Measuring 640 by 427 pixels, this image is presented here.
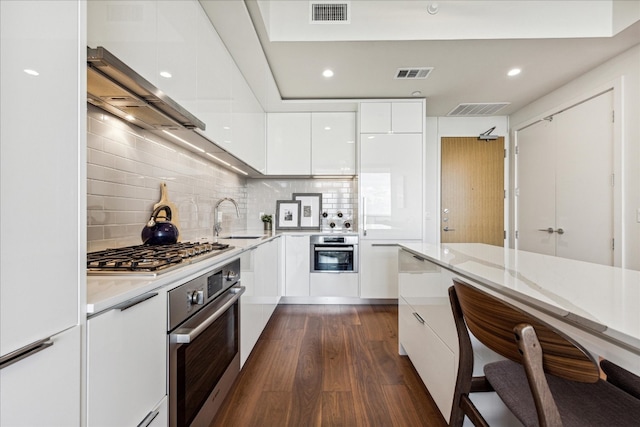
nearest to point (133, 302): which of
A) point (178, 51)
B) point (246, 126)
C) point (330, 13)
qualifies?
point (178, 51)

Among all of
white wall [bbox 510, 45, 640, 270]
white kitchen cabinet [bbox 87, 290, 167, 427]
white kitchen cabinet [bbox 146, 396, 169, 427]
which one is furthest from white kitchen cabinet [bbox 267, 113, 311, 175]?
white wall [bbox 510, 45, 640, 270]

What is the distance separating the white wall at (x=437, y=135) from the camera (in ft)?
12.9

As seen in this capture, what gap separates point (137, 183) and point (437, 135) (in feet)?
12.5

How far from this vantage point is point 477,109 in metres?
3.62

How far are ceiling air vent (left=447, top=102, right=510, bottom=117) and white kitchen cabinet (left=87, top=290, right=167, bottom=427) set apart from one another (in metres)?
3.94

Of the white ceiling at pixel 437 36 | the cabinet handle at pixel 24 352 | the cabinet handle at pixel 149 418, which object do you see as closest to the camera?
the cabinet handle at pixel 24 352

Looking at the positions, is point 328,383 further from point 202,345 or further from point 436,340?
point 202,345

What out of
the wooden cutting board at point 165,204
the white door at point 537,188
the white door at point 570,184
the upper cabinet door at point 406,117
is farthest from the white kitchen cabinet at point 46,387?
the white door at point 537,188

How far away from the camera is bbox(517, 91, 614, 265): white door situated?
2605 millimetres

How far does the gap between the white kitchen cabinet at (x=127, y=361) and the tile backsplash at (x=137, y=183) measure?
2.30 feet

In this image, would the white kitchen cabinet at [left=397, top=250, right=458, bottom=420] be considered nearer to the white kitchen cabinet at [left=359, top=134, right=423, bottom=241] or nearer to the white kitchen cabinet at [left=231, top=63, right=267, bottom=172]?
the white kitchen cabinet at [left=359, top=134, right=423, bottom=241]

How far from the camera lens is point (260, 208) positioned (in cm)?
379

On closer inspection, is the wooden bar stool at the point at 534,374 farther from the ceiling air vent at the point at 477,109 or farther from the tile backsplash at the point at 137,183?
the ceiling air vent at the point at 477,109

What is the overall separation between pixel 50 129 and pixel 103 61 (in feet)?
1.49
